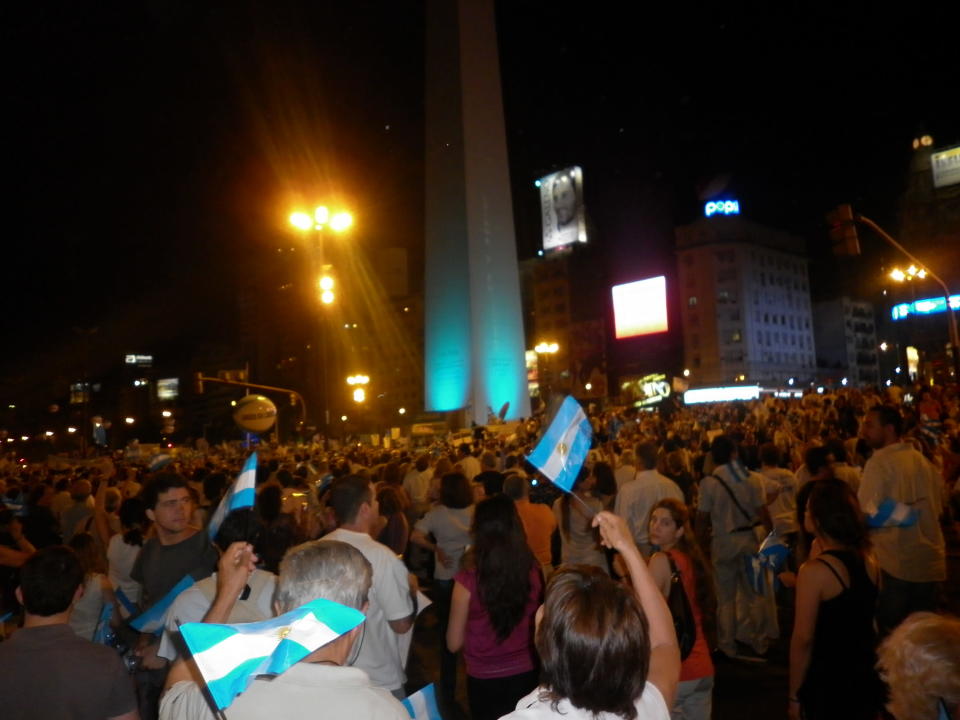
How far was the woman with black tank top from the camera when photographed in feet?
11.4

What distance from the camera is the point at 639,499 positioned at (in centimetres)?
664

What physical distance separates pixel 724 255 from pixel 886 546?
95.4 m

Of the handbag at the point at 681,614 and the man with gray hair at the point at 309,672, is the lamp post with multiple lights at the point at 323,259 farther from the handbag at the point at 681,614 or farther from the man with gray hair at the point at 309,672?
the man with gray hair at the point at 309,672

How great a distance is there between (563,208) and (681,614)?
91232 millimetres

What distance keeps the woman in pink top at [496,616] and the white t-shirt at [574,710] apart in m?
1.79

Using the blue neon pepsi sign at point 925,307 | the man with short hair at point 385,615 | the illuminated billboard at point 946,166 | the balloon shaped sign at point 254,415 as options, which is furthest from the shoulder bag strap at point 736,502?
the illuminated billboard at point 946,166

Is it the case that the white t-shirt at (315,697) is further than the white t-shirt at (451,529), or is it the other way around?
the white t-shirt at (451,529)

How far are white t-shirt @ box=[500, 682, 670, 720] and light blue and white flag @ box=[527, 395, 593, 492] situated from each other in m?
0.90

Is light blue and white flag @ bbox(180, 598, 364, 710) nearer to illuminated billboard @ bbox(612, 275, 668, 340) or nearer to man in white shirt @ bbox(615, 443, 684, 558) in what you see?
man in white shirt @ bbox(615, 443, 684, 558)

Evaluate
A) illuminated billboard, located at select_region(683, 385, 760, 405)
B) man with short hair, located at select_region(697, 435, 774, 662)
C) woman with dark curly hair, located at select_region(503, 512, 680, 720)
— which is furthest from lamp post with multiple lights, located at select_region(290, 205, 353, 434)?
illuminated billboard, located at select_region(683, 385, 760, 405)

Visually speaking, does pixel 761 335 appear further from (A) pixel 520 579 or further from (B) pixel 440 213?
(A) pixel 520 579

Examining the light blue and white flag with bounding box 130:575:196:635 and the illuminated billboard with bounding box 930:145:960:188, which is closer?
the light blue and white flag with bounding box 130:575:196:635

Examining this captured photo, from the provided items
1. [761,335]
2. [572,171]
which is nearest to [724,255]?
[761,335]

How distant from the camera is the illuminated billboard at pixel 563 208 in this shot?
8850cm
